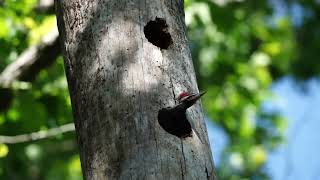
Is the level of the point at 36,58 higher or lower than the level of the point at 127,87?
higher

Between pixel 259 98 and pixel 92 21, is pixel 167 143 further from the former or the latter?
pixel 259 98

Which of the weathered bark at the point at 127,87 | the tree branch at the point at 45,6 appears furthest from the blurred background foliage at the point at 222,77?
the weathered bark at the point at 127,87

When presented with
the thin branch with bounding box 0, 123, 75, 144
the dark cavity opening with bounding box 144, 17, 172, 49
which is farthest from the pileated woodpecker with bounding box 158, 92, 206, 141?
the thin branch with bounding box 0, 123, 75, 144

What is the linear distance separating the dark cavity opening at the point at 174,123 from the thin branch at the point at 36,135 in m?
2.27

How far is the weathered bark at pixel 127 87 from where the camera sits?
2443mm

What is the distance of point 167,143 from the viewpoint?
2.48 m

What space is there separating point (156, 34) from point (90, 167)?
2.12ft

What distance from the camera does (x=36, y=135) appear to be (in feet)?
15.4

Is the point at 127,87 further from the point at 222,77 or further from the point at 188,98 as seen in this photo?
the point at 222,77

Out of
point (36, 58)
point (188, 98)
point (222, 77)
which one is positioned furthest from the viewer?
point (222, 77)

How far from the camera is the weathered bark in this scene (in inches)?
96.2

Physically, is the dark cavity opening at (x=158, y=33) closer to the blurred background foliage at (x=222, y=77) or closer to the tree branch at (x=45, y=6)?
the blurred background foliage at (x=222, y=77)

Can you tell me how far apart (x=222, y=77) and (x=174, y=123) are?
16.1 feet

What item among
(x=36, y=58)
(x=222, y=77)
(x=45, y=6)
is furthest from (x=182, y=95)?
(x=222, y=77)
